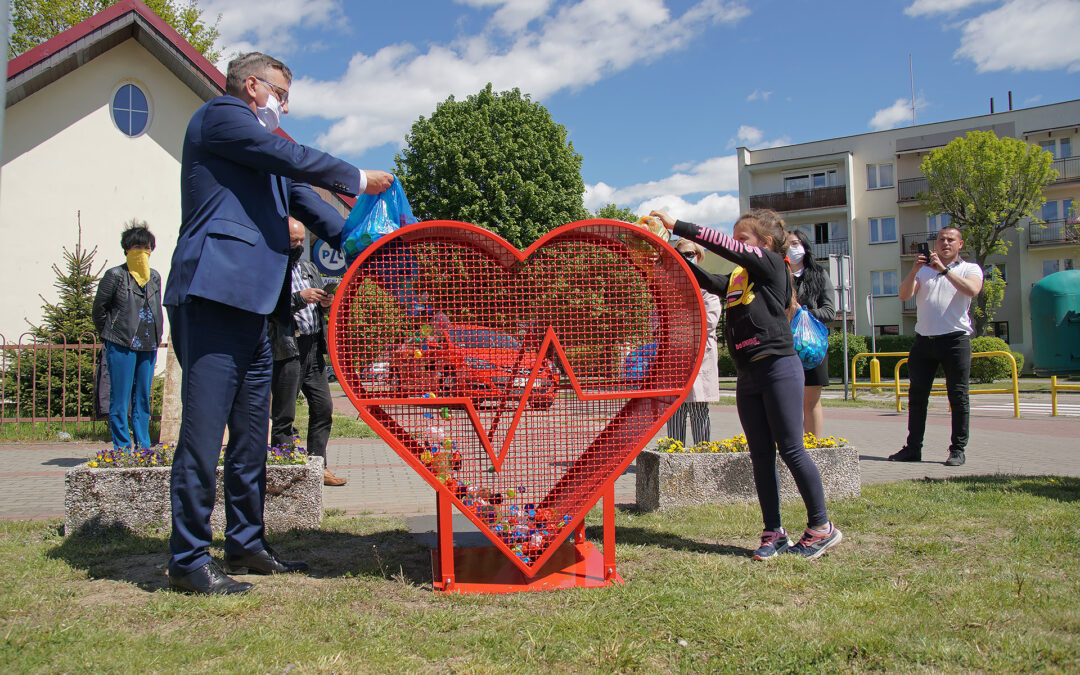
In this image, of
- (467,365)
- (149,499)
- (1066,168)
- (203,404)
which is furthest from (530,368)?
(1066,168)

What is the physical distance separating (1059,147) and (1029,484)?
1699 inches

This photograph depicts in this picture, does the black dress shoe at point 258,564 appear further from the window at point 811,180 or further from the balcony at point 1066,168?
the window at point 811,180

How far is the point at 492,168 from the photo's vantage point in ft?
111

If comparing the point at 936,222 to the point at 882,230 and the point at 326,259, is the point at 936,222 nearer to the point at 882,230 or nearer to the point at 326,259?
the point at 882,230

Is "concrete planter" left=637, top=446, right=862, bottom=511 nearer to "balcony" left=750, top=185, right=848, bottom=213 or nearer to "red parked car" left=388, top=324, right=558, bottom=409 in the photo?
"red parked car" left=388, top=324, right=558, bottom=409

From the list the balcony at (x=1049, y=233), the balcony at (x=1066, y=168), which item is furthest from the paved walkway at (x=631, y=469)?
the balcony at (x=1066, y=168)

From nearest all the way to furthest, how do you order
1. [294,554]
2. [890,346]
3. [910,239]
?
[294,554] → [890,346] → [910,239]

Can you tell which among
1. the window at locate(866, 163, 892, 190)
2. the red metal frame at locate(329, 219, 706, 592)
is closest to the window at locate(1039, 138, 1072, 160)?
the window at locate(866, 163, 892, 190)

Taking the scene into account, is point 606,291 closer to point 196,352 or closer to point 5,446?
point 196,352

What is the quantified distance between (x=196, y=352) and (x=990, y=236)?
4156cm

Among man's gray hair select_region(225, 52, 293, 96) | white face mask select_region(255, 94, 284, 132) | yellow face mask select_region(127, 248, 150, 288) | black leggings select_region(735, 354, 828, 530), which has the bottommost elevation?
black leggings select_region(735, 354, 828, 530)

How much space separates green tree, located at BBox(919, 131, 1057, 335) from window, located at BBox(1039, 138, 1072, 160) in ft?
12.3

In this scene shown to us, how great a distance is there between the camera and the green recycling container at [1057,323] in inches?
603

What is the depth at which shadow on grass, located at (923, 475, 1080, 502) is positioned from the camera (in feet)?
16.8
